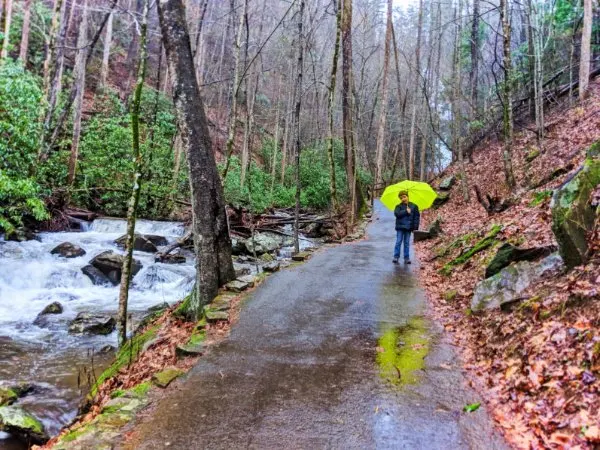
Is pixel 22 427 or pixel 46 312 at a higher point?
pixel 46 312

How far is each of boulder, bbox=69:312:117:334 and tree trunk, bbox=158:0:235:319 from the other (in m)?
3.12

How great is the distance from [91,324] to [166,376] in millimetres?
5334

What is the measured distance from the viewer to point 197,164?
7.12 m

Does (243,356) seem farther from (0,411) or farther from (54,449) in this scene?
(0,411)

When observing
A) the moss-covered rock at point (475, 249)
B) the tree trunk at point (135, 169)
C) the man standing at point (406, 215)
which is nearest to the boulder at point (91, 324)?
the tree trunk at point (135, 169)

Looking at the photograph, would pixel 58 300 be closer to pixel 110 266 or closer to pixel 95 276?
pixel 95 276

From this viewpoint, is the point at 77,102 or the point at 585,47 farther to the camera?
the point at 585,47

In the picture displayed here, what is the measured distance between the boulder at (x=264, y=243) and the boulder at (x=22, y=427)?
885 centimetres

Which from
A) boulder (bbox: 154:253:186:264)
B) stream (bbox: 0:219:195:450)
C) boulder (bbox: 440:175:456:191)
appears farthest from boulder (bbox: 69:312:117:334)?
boulder (bbox: 440:175:456:191)

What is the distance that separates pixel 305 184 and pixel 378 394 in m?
24.6

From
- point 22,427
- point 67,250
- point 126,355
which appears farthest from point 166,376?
point 67,250

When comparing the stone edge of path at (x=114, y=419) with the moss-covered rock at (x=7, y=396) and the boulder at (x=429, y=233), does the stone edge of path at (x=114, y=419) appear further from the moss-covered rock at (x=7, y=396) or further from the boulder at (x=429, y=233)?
the boulder at (x=429, y=233)

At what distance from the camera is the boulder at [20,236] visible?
45.0 ft

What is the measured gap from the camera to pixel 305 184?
28469 mm
